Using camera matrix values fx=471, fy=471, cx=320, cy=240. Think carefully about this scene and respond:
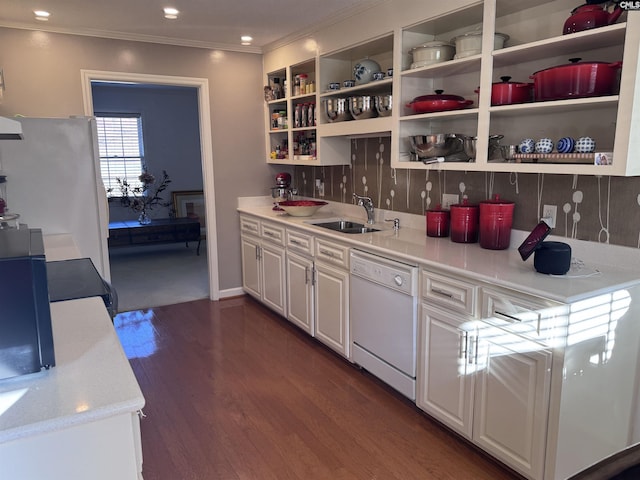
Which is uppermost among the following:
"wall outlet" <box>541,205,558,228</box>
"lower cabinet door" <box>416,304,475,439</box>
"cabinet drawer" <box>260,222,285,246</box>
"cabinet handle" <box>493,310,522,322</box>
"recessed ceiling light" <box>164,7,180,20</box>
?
"recessed ceiling light" <box>164,7,180,20</box>

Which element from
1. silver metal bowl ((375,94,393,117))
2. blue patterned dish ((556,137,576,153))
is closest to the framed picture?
silver metal bowl ((375,94,393,117))

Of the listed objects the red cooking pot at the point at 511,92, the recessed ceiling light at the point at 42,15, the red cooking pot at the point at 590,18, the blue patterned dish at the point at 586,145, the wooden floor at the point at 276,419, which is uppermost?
the recessed ceiling light at the point at 42,15

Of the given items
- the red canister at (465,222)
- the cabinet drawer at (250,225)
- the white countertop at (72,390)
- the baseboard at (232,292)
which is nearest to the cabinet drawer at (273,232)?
the cabinet drawer at (250,225)

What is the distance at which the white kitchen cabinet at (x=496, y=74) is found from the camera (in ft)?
6.23

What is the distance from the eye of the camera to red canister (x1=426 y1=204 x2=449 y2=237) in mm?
2951

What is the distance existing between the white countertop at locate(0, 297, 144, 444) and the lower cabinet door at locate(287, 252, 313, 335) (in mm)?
2131

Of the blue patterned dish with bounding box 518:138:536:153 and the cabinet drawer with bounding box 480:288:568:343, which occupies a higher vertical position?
the blue patterned dish with bounding box 518:138:536:153

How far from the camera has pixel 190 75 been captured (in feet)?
14.4

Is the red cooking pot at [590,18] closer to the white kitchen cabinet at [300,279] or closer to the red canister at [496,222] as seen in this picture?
the red canister at [496,222]

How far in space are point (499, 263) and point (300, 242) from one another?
5.56 ft

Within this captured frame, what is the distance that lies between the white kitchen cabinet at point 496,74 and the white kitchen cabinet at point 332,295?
77 cm

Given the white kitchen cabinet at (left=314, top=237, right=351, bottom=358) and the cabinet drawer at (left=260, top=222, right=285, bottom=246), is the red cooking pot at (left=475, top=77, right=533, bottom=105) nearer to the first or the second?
the white kitchen cabinet at (left=314, top=237, right=351, bottom=358)

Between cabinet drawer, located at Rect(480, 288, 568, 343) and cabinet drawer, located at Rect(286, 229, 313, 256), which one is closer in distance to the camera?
cabinet drawer, located at Rect(480, 288, 568, 343)

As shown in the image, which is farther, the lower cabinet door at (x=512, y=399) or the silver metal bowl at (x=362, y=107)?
the silver metal bowl at (x=362, y=107)
